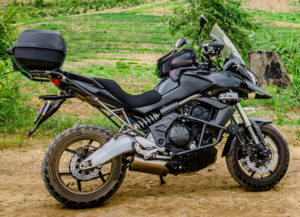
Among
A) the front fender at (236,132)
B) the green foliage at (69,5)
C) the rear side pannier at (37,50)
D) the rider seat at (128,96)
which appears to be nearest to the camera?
the rear side pannier at (37,50)

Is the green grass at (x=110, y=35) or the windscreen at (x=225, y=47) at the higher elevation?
the windscreen at (x=225, y=47)

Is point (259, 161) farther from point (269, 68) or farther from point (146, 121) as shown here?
point (269, 68)

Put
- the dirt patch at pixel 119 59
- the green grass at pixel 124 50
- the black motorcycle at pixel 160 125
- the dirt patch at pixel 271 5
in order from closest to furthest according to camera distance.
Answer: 1. the black motorcycle at pixel 160 125
2. the green grass at pixel 124 50
3. the dirt patch at pixel 119 59
4. the dirt patch at pixel 271 5

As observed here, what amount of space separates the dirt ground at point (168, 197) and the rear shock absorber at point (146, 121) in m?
0.71

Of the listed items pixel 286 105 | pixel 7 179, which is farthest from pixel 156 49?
pixel 7 179

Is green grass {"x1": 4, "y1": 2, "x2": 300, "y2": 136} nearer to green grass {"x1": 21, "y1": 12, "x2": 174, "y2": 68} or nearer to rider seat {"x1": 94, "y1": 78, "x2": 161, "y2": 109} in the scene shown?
green grass {"x1": 21, "y1": 12, "x2": 174, "y2": 68}

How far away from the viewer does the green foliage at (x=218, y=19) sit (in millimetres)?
8927

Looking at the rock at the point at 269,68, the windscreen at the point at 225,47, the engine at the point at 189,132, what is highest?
the windscreen at the point at 225,47

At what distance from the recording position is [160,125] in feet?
12.4

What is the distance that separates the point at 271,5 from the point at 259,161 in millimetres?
34677

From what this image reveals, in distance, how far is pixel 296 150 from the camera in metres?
5.67

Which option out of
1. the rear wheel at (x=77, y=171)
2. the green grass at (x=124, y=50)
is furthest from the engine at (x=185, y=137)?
the green grass at (x=124, y=50)

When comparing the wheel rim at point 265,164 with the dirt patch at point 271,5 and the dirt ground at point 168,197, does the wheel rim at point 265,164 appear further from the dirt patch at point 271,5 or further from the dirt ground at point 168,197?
the dirt patch at point 271,5

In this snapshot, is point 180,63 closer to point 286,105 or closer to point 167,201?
point 167,201
